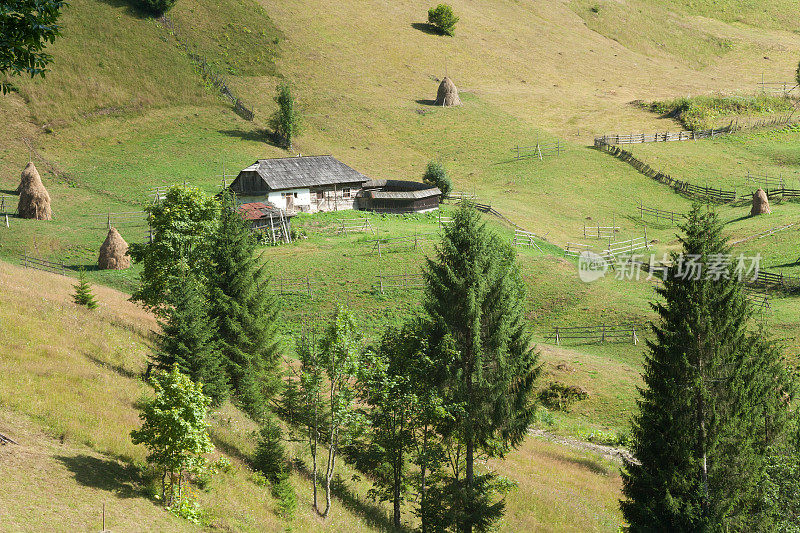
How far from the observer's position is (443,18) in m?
102

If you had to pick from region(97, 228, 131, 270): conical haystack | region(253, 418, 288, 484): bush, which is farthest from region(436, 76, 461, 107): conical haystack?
region(253, 418, 288, 484): bush

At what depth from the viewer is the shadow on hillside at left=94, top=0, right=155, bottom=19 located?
82.6 m

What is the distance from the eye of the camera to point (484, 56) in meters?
102

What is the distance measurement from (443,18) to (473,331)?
300ft

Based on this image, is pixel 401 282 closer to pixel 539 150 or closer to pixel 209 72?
pixel 539 150

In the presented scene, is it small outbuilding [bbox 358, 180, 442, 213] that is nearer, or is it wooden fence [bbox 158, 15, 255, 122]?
small outbuilding [bbox 358, 180, 442, 213]

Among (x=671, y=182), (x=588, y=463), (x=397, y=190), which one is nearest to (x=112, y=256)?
(x=397, y=190)

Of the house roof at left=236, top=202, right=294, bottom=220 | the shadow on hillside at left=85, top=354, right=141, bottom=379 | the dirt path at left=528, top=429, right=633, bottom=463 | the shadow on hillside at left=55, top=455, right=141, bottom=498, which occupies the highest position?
the house roof at left=236, top=202, right=294, bottom=220

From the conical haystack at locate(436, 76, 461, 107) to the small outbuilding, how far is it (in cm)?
3096

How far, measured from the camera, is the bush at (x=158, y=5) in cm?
8200

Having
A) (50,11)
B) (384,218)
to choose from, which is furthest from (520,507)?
(384,218)

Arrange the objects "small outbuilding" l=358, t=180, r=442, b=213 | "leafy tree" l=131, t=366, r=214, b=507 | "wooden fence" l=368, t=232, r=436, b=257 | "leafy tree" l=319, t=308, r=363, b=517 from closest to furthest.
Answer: "leafy tree" l=131, t=366, r=214, b=507 → "leafy tree" l=319, t=308, r=363, b=517 → "wooden fence" l=368, t=232, r=436, b=257 → "small outbuilding" l=358, t=180, r=442, b=213

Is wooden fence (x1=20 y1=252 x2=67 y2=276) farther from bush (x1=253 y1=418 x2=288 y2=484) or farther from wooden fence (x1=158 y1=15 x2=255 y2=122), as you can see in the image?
wooden fence (x1=158 y1=15 x2=255 y2=122)

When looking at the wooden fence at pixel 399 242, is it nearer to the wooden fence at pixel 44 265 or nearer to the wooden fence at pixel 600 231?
the wooden fence at pixel 600 231
